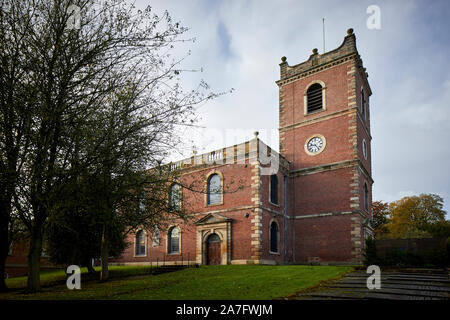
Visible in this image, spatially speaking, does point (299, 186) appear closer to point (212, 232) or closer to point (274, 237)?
point (274, 237)

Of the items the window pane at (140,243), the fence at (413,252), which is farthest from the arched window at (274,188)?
the window pane at (140,243)

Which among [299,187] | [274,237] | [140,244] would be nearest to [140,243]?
[140,244]

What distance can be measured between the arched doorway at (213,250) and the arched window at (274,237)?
3.66 meters

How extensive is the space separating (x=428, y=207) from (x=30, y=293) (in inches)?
1823

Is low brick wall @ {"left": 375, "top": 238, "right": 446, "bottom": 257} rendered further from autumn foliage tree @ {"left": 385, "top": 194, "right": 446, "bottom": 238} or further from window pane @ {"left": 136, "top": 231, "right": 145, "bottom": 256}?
autumn foliage tree @ {"left": 385, "top": 194, "right": 446, "bottom": 238}

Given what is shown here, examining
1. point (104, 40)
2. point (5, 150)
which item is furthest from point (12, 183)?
point (104, 40)

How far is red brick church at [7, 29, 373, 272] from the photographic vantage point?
952 inches

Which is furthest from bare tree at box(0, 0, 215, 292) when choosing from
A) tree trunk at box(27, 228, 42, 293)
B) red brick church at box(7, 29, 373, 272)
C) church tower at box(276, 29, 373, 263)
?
church tower at box(276, 29, 373, 263)

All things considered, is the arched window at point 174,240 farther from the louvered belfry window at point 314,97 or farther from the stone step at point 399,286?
the stone step at point 399,286

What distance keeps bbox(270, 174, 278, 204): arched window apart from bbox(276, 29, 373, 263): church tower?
198cm

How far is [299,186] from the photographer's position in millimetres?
27391

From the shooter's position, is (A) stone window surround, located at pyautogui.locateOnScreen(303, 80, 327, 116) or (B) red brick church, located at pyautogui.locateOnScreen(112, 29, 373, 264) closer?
(B) red brick church, located at pyautogui.locateOnScreen(112, 29, 373, 264)
